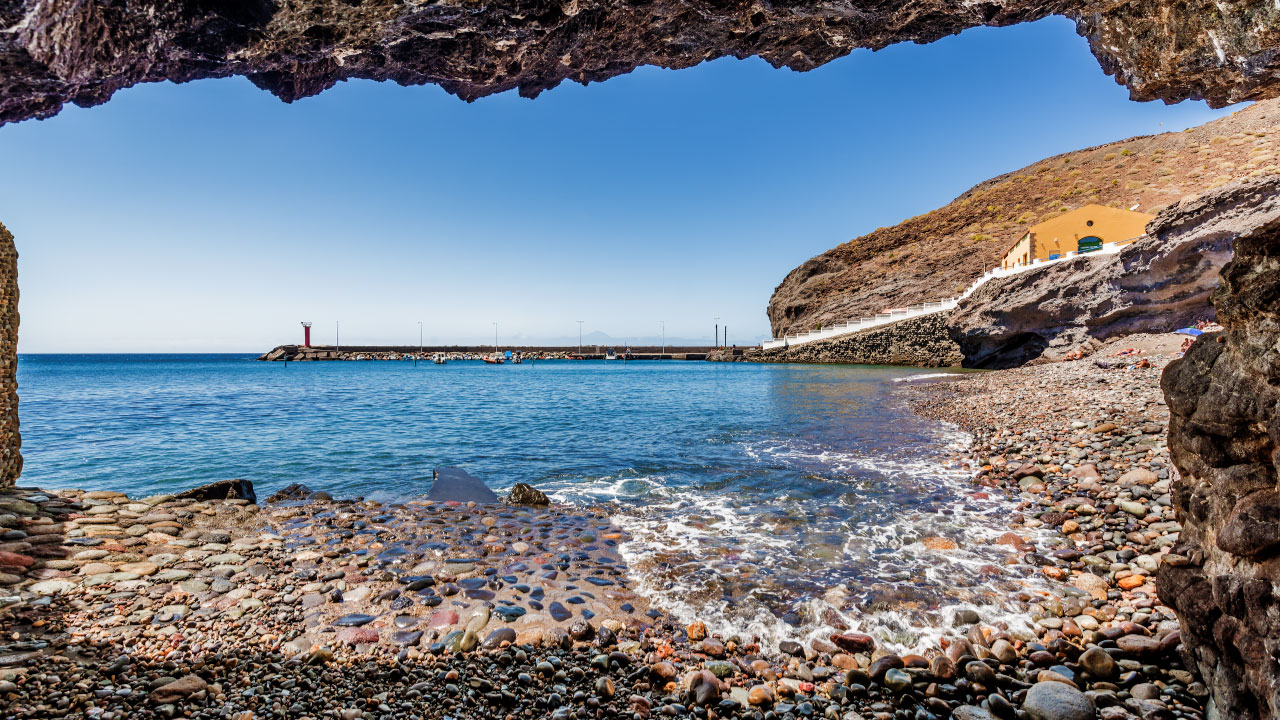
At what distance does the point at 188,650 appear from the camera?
428 centimetres

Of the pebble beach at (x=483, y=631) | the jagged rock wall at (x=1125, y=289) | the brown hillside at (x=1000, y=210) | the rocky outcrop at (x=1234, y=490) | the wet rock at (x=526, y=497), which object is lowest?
the wet rock at (x=526, y=497)

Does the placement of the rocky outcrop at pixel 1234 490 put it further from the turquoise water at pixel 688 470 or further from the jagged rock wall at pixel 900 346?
the jagged rock wall at pixel 900 346

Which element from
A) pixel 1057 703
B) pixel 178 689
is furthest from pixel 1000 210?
pixel 178 689

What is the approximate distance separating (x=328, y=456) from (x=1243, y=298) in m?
17.8

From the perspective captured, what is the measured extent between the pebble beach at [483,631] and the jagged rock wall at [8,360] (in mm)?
555

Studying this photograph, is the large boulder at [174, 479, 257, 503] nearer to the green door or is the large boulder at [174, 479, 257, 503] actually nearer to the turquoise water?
the turquoise water

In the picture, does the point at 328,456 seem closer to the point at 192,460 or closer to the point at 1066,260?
the point at 192,460

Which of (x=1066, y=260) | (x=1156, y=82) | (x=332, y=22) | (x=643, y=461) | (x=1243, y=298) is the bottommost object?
(x=643, y=461)

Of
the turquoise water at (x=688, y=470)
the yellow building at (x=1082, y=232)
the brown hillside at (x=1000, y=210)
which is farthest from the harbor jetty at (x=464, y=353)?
the turquoise water at (x=688, y=470)

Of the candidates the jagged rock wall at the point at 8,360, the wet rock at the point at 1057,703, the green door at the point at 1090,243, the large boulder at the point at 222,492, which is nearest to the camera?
the wet rock at the point at 1057,703

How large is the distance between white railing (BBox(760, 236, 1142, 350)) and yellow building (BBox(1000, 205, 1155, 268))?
1.72 meters

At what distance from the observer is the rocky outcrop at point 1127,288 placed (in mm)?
22844

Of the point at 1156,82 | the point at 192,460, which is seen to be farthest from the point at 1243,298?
the point at 192,460

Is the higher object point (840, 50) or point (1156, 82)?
point (840, 50)
